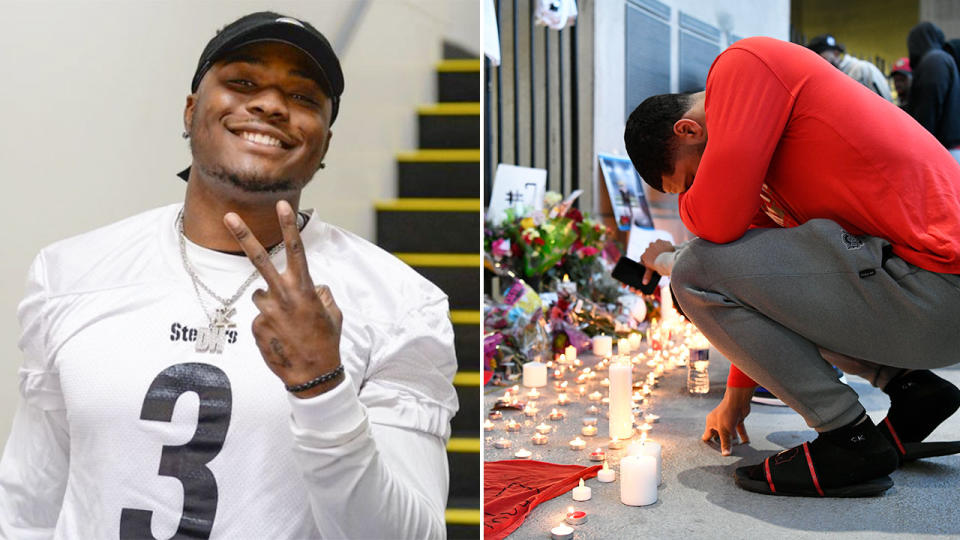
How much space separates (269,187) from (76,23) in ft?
1.02

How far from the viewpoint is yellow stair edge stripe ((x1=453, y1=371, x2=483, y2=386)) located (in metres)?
1.11

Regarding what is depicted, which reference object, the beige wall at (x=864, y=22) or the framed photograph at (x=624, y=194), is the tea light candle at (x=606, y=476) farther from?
the beige wall at (x=864, y=22)

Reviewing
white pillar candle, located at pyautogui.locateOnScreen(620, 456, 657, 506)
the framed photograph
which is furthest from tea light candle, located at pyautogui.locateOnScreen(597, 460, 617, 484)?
the framed photograph

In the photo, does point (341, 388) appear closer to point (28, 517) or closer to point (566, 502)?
point (28, 517)

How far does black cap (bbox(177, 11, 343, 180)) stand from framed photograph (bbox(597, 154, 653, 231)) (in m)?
3.52

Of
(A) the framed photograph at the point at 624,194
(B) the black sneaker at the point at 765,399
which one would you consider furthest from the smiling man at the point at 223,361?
(A) the framed photograph at the point at 624,194

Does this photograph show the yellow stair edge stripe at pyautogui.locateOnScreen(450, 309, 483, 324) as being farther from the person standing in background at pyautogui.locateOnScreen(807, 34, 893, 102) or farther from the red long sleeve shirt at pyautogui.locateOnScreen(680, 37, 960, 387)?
the person standing in background at pyautogui.locateOnScreen(807, 34, 893, 102)

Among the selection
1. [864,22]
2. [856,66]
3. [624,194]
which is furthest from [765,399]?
[864,22]

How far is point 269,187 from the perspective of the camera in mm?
958

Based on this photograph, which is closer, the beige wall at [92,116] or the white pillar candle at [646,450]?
the beige wall at [92,116]

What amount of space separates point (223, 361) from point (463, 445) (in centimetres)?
36

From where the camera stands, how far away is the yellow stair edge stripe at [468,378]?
1.11 metres

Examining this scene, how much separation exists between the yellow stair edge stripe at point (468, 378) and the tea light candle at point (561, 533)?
428 mm

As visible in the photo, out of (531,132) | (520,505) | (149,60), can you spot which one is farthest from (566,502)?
(531,132)
